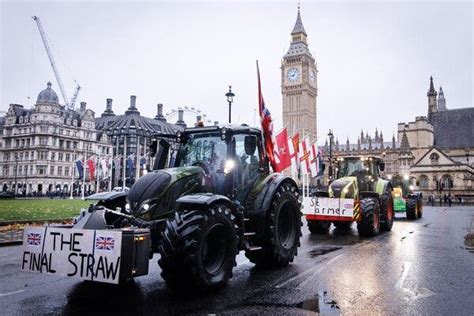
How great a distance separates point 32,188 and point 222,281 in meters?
88.6

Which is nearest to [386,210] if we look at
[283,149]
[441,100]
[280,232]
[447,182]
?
[280,232]

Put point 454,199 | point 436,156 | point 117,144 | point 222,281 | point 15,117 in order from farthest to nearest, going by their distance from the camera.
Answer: point 117,144 < point 15,117 < point 436,156 < point 454,199 < point 222,281

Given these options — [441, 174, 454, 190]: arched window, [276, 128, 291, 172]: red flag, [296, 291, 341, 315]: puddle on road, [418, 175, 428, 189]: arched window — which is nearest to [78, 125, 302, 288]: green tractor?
[296, 291, 341, 315]: puddle on road

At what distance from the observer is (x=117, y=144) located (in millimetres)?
101812

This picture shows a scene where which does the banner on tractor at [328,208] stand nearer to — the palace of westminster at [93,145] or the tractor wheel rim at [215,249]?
the tractor wheel rim at [215,249]

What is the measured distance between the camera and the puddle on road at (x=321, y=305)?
5.67m

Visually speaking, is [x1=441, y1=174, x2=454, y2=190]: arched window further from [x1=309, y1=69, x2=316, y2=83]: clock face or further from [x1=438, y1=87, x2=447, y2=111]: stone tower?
[x1=438, y1=87, x2=447, y2=111]: stone tower

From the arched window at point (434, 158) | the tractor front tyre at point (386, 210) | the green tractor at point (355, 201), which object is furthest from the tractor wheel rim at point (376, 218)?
the arched window at point (434, 158)

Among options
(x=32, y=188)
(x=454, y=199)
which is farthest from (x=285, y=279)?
(x=32, y=188)

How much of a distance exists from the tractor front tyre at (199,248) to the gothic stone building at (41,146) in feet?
267

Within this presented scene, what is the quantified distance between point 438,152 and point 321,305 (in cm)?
7975

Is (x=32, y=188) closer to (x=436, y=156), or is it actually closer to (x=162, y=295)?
(x=436, y=156)

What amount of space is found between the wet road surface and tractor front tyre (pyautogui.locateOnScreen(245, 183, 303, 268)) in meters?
0.28

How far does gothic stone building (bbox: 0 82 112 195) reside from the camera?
3324 inches
